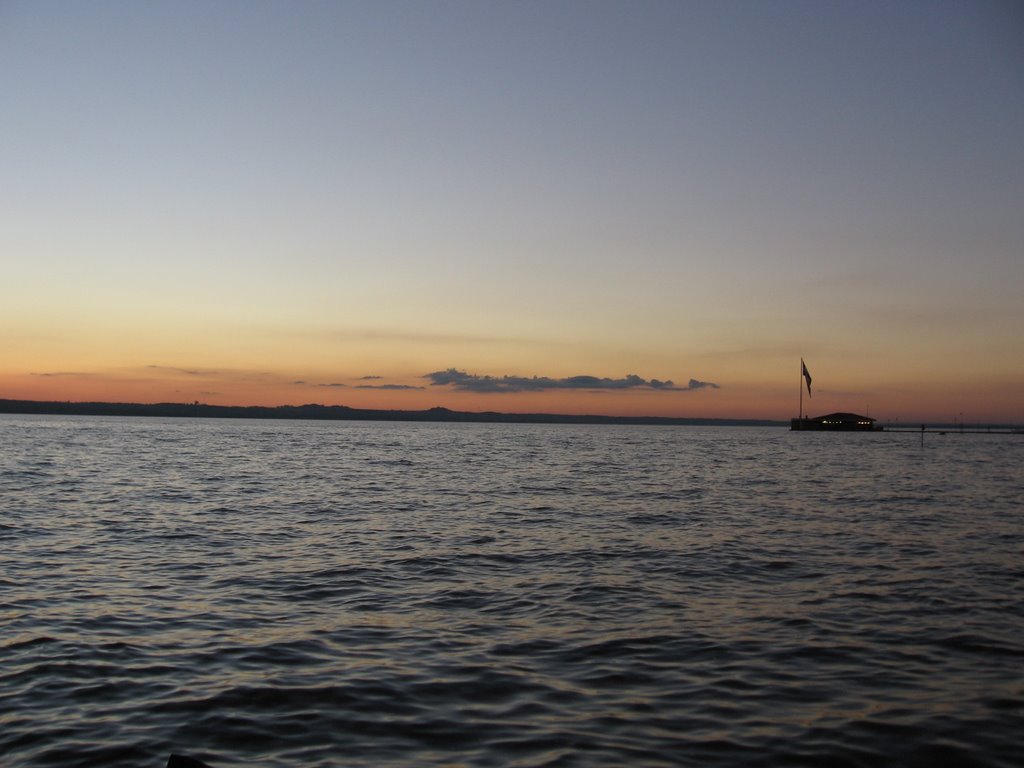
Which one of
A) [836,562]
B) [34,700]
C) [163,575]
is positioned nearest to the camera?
[34,700]

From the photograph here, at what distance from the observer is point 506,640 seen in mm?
14180

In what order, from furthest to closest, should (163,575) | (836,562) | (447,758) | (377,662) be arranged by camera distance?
(836,562)
(163,575)
(377,662)
(447,758)

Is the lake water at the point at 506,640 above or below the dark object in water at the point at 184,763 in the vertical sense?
below

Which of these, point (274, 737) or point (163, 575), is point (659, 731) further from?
point (163, 575)

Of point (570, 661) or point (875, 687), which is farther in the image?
point (570, 661)

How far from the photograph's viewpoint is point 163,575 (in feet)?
64.1

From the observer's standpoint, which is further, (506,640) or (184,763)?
(506,640)

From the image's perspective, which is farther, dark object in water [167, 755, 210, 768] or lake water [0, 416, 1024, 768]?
lake water [0, 416, 1024, 768]

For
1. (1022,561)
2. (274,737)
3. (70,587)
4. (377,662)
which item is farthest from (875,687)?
(70,587)

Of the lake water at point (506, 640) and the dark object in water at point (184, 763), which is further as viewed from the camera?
the lake water at point (506, 640)

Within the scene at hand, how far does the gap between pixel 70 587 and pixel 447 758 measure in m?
12.8

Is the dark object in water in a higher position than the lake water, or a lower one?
higher

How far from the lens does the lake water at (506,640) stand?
9750 millimetres

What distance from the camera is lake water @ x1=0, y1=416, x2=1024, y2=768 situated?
9.75 meters
